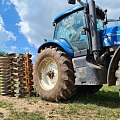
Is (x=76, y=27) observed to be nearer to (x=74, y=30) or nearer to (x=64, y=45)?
(x=74, y=30)

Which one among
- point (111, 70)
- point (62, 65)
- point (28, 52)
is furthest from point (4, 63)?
point (111, 70)

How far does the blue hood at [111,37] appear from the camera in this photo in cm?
502

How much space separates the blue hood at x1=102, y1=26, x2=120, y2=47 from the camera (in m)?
5.02

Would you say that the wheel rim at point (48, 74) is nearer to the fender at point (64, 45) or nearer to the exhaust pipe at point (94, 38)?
the fender at point (64, 45)

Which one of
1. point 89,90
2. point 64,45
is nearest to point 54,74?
point 64,45

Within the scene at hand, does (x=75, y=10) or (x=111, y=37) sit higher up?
(x=75, y=10)

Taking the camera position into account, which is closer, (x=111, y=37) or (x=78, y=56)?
(x=111, y=37)

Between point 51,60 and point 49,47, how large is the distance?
45 centimetres

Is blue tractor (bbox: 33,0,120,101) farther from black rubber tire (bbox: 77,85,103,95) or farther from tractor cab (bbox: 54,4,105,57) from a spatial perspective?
black rubber tire (bbox: 77,85,103,95)

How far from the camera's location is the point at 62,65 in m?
5.54

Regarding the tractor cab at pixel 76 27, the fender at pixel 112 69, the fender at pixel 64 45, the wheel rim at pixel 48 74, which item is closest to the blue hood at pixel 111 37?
the tractor cab at pixel 76 27

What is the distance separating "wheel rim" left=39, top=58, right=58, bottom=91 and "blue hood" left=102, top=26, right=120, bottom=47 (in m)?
1.65

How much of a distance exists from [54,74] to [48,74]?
0.20m

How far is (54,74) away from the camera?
608cm
